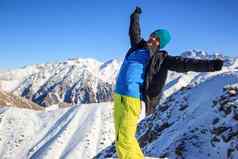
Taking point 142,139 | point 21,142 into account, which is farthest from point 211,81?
point 21,142

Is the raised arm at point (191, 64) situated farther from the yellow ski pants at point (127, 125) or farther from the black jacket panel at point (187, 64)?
the yellow ski pants at point (127, 125)

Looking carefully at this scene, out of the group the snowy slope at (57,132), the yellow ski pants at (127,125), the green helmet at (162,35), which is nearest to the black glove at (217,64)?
the green helmet at (162,35)

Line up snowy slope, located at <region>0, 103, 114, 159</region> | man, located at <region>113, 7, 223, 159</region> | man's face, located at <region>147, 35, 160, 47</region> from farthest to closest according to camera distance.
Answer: snowy slope, located at <region>0, 103, 114, 159</region>, man's face, located at <region>147, 35, 160, 47</region>, man, located at <region>113, 7, 223, 159</region>

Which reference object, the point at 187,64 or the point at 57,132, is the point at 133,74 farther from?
the point at 57,132

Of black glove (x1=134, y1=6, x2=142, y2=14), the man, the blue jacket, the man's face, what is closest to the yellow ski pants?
the man

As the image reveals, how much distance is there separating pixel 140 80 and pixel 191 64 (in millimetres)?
1144

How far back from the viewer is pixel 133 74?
28.3ft

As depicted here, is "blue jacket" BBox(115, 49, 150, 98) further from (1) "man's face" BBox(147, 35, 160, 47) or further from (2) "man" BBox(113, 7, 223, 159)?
(1) "man's face" BBox(147, 35, 160, 47)

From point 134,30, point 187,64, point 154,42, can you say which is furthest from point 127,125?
point 134,30

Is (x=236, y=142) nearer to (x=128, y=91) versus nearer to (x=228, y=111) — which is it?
(x=228, y=111)

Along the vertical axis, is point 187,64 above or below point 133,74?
above

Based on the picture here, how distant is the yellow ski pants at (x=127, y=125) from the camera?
27.4 ft

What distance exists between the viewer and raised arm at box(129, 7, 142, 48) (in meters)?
9.41

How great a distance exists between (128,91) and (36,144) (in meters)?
87.8
